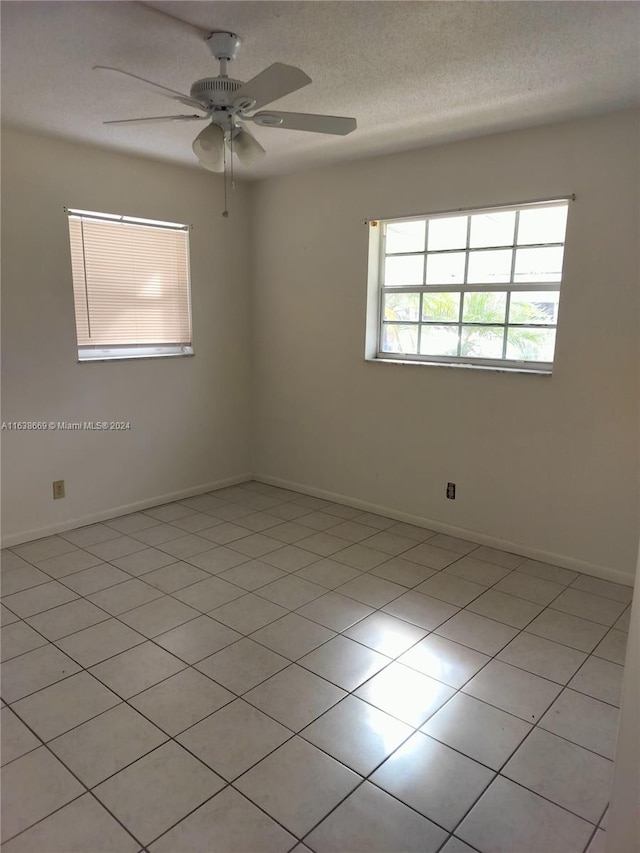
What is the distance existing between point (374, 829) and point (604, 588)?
197cm

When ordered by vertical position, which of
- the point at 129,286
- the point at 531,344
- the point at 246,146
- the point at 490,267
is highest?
the point at 246,146

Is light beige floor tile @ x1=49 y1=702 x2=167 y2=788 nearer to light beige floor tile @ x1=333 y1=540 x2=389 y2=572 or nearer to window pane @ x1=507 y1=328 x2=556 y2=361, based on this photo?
light beige floor tile @ x1=333 y1=540 x2=389 y2=572

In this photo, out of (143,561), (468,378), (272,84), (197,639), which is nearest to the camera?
(272,84)

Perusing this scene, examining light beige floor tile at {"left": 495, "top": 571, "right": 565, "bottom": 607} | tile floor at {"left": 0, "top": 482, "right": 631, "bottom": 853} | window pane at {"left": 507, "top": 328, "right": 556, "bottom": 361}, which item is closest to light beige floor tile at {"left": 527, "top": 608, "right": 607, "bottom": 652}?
tile floor at {"left": 0, "top": 482, "right": 631, "bottom": 853}

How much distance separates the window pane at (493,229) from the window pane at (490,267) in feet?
0.20

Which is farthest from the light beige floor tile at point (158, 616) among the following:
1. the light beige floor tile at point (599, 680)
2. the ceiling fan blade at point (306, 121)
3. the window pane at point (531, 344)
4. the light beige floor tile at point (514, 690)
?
the window pane at point (531, 344)

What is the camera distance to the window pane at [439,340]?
355 centimetres

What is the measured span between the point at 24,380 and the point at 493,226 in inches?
117

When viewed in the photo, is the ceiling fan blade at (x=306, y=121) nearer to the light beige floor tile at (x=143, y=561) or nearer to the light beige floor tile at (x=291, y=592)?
the light beige floor tile at (x=291, y=592)

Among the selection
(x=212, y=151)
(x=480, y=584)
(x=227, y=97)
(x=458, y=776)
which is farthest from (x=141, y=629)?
(x=227, y=97)

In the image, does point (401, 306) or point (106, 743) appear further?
point (401, 306)

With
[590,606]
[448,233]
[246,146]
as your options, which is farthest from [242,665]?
[448,233]

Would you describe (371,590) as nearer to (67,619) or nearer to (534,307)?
(67,619)

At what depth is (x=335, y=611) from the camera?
2.65m
